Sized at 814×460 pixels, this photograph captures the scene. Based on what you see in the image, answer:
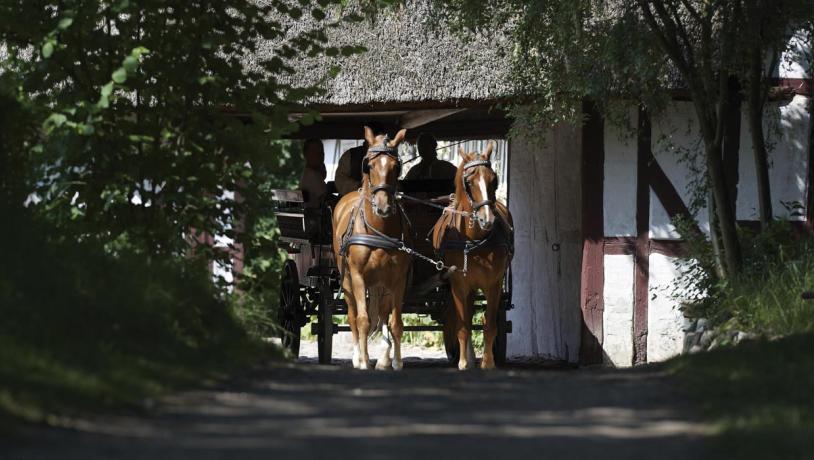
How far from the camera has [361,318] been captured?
11.8 m

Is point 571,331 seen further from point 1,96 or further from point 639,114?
point 1,96

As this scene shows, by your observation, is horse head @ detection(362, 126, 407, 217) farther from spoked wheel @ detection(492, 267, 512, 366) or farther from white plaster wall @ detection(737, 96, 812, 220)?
white plaster wall @ detection(737, 96, 812, 220)

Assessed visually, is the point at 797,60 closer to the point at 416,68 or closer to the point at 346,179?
the point at 416,68

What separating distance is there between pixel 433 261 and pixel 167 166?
3058mm

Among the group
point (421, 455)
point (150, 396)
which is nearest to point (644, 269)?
point (150, 396)

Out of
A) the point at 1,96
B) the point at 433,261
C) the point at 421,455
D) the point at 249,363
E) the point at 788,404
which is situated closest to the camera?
the point at 421,455

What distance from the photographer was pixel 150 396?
21.9 ft

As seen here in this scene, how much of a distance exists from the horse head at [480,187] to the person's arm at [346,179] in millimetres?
2005

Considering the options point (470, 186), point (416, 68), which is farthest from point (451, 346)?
point (416, 68)

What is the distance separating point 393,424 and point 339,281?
283 inches

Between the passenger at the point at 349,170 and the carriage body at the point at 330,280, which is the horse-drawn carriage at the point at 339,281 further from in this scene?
the passenger at the point at 349,170

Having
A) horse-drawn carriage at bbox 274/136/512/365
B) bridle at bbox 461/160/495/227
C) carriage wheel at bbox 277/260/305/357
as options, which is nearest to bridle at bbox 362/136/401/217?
bridle at bbox 461/160/495/227

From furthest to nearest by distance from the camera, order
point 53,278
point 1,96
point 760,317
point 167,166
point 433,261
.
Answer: point 433,261 < point 760,317 < point 167,166 < point 1,96 < point 53,278

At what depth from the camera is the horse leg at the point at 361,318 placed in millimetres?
11750
